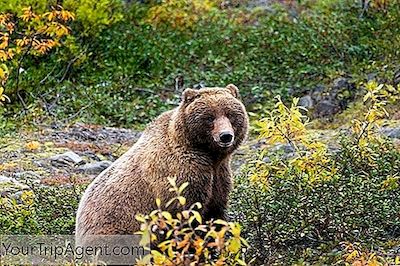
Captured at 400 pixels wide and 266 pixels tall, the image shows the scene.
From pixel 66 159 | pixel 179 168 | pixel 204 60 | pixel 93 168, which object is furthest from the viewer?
pixel 204 60

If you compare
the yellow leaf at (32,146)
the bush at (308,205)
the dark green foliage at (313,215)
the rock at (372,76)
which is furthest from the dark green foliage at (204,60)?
the dark green foliage at (313,215)

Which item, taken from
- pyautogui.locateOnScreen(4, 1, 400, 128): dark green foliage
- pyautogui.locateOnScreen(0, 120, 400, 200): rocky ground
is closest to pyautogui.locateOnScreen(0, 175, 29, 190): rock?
pyautogui.locateOnScreen(0, 120, 400, 200): rocky ground

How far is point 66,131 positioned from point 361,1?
6.67 meters

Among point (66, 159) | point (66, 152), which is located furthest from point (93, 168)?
point (66, 152)

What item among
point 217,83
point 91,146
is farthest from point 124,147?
point 217,83

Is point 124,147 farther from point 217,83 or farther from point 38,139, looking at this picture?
point 217,83

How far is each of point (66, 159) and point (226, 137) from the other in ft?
13.9

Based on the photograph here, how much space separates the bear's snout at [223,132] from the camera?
19.7ft

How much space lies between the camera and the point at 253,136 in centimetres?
1245

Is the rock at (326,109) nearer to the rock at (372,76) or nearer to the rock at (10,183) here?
the rock at (372,76)

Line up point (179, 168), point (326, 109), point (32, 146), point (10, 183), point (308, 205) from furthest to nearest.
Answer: point (326, 109) < point (32, 146) < point (10, 183) < point (308, 205) < point (179, 168)

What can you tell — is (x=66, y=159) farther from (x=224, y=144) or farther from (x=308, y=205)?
(x=224, y=144)

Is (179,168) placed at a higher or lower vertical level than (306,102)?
higher

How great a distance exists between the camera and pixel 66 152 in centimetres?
1021
